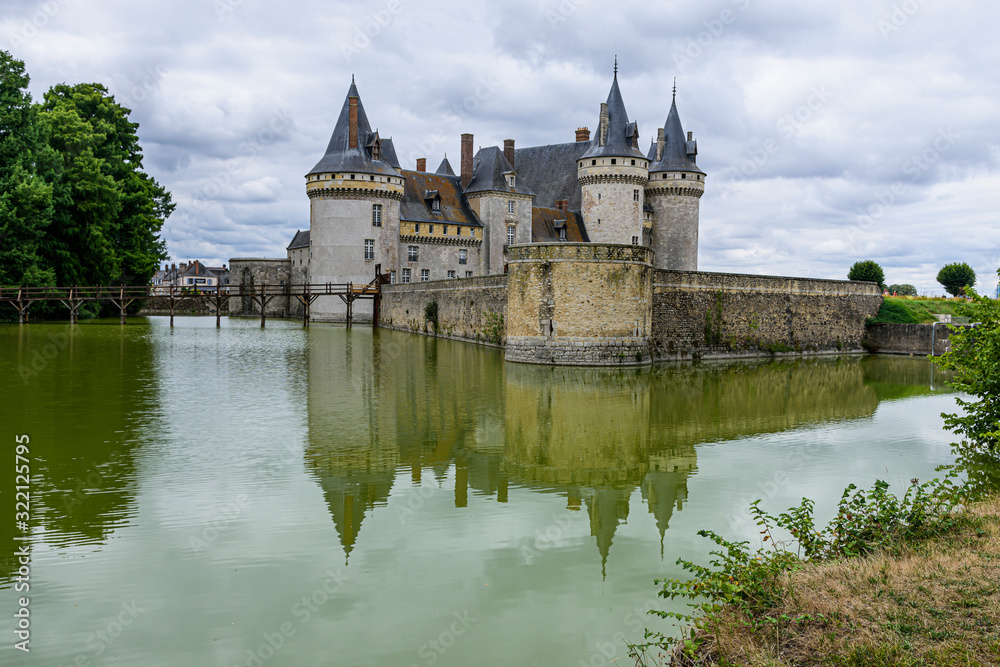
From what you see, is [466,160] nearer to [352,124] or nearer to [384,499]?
[352,124]

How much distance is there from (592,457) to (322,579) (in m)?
5.21

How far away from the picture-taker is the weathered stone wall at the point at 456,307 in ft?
89.8

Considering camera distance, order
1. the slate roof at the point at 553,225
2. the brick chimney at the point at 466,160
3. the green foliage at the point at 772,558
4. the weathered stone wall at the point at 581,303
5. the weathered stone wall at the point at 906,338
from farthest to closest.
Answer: the brick chimney at the point at 466,160 → the slate roof at the point at 553,225 → the weathered stone wall at the point at 906,338 → the weathered stone wall at the point at 581,303 → the green foliage at the point at 772,558

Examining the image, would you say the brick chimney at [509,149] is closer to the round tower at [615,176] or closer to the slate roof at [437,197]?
the slate roof at [437,197]

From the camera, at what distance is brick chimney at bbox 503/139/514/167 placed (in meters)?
48.9

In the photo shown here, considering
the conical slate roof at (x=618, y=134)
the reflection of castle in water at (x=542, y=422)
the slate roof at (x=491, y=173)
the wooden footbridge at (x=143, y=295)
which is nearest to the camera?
the reflection of castle in water at (x=542, y=422)

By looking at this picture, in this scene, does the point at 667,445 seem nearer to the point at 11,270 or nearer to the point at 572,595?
the point at 572,595

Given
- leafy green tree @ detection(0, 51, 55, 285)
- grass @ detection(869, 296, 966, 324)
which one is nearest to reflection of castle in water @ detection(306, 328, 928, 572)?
grass @ detection(869, 296, 966, 324)

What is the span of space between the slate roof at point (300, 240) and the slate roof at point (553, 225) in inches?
583

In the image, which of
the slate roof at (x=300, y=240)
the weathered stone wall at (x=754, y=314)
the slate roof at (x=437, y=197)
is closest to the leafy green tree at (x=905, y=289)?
the weathered stone wall at (x=754, y=314)

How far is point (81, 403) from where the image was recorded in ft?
43.3

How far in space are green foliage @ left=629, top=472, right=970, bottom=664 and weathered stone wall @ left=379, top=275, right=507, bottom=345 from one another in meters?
20.2

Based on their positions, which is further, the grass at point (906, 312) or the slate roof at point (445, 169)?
→ the slate roof at point (445, 169)

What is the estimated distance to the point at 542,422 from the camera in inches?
516
